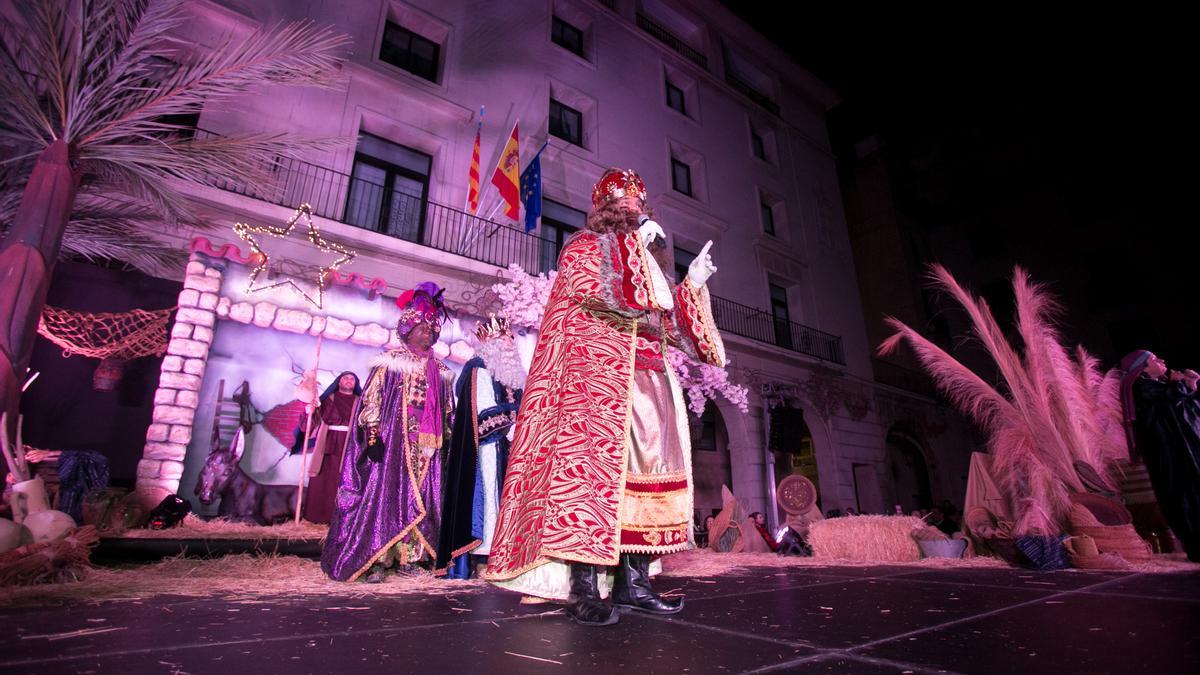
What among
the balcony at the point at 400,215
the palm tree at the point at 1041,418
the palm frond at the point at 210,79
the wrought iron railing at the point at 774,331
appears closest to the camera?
the palm frond at the point at 210,79

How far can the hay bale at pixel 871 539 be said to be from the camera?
5574mm

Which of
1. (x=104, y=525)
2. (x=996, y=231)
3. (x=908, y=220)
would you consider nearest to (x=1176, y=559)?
(x=104, y=525)

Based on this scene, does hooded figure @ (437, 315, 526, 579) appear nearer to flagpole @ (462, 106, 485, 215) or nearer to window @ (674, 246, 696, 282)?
flagpole @ (462, 106, 485, 215)

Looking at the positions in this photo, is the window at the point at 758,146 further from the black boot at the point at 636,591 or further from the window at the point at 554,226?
the black boot at the point at 636,591

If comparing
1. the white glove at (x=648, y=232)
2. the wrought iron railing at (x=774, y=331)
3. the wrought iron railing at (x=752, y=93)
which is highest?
the wrought iron railing at (x=752, y=93)

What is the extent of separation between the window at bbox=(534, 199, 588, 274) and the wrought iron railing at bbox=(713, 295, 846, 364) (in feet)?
13.4

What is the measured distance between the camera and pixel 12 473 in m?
3.41

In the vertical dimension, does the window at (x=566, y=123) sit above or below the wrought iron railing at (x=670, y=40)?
below

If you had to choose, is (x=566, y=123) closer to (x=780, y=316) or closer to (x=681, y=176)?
(x=681, y=176)

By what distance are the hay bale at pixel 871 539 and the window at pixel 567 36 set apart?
1297 cm

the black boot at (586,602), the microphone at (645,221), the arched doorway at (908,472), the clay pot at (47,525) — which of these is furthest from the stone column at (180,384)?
the arched doorway at (908,472)

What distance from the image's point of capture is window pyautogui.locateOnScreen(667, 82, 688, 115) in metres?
15.9

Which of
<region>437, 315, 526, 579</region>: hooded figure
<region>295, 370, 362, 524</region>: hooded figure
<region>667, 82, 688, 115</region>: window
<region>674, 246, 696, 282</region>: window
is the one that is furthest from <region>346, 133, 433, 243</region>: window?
<region>667, 82, 688, 115</region>: window

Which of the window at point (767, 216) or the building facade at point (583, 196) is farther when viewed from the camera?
the window at point (767, 216)
